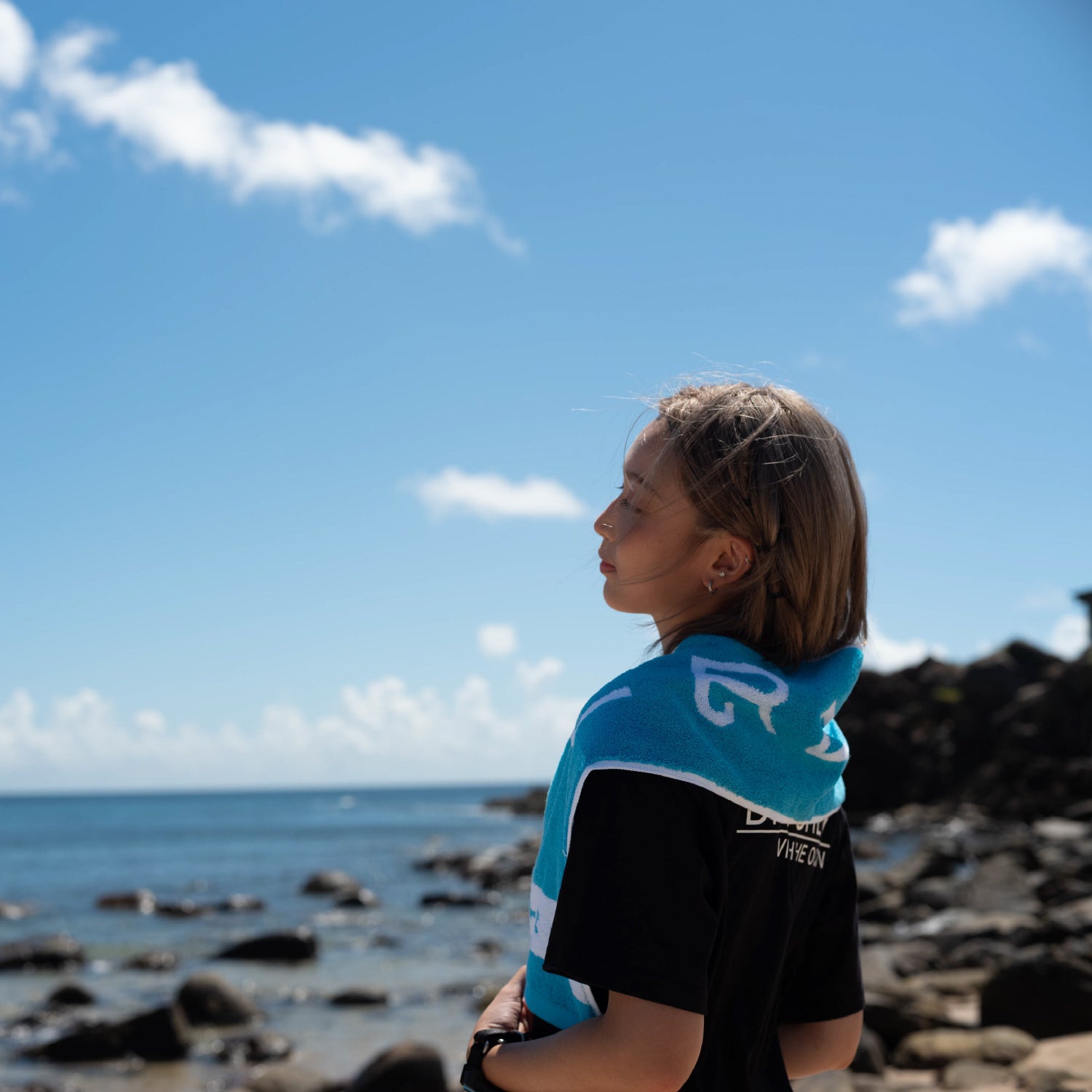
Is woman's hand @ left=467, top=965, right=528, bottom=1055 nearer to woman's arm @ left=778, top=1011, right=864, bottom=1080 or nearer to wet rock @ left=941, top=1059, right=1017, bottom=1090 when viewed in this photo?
woman's arm @ left=778, top=1011, right=864, bottom=1080

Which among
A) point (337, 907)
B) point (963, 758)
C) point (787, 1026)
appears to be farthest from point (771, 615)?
point (963, 758)

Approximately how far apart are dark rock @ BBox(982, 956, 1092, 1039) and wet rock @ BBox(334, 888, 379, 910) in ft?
55.6

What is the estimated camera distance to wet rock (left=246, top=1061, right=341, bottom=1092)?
869 centimetres

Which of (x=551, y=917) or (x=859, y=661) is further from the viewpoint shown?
(x=859, y=661)

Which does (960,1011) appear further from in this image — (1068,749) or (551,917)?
(1068,749)

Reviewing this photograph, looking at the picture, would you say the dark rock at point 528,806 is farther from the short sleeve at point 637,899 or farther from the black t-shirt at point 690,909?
the short sleeve at point 637,899

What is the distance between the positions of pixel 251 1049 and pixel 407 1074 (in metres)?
2.95

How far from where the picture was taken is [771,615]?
166 centimetres

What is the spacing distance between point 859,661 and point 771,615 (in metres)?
0.18

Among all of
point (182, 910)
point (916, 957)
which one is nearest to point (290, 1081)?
point (916, 957)

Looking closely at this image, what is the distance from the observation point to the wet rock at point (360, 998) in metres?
12.9

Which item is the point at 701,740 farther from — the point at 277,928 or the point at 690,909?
the point at 277,928

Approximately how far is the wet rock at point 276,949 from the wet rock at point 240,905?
752cm

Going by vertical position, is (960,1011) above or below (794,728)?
below
